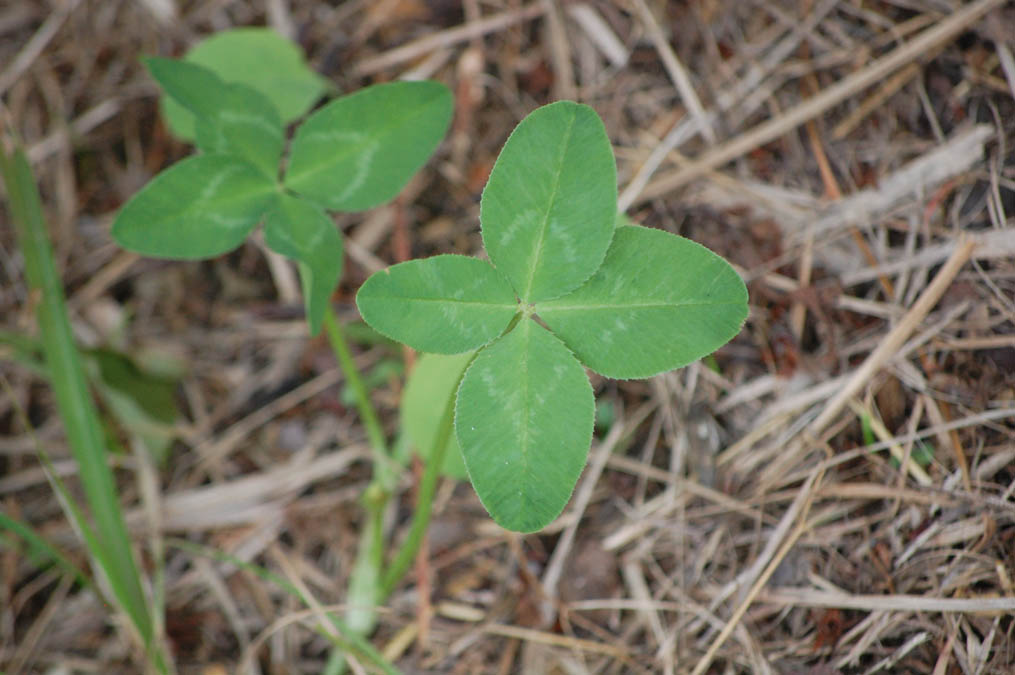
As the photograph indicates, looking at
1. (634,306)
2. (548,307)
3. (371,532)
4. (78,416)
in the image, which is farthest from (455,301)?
(78,416)

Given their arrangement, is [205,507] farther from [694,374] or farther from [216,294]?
[694,374]

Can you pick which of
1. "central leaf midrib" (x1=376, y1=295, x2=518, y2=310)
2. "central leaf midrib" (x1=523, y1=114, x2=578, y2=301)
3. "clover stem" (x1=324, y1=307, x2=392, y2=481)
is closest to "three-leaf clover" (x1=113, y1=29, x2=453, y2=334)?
"clover stem" (x1=324, y1=307, x2=392, y2=481)

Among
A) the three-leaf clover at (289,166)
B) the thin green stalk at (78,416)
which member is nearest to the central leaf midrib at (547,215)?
the three-leaf clover at (289,166)

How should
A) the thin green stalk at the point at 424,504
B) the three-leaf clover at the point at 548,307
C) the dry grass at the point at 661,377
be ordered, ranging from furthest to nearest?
1. the dry grass at the point at 661,377
2. the thin green stalk at the point at 424,504
3. the three-leaf clover at the point at 548,307

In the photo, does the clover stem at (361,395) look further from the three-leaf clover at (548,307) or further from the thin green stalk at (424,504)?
the three-leaf clover at (548,307)

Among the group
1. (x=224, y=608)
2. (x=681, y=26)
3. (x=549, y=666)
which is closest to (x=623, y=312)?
(x=549, y=666)

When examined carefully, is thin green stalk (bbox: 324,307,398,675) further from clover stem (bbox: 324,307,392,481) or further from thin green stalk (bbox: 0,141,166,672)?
thin green stalk (bbox: 0,141,166,672)
